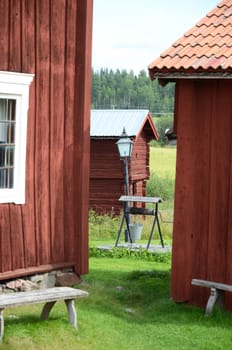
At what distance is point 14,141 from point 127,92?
9631 cm

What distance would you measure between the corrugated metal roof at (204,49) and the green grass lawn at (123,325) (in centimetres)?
307

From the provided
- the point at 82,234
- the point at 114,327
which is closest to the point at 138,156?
the point at 82,234

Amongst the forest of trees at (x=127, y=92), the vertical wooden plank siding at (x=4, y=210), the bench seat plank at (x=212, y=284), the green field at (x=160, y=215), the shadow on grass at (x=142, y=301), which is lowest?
the green field at (x=160, y=215)

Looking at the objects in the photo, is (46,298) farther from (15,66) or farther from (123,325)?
(15,66)

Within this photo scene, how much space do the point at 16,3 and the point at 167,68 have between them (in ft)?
6.92

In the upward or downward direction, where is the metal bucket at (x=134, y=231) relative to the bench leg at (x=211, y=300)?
downward

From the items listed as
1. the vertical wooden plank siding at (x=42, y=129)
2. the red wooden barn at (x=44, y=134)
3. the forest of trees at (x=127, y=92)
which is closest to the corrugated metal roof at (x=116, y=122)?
the red wooden barn at (x=44, y=134)

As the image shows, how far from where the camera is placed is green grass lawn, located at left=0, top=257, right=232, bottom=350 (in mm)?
9266

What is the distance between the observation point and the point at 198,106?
11.3m

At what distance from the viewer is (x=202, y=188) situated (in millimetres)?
11258

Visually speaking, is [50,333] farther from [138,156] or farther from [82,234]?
[138,156]

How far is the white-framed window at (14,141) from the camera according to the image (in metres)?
11.2

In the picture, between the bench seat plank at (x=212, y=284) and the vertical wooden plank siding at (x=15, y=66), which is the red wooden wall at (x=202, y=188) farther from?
the vertical wooden plank siding at (x=15, y=66)

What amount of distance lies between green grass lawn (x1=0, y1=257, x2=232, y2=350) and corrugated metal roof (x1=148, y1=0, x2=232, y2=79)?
3.07 metres
